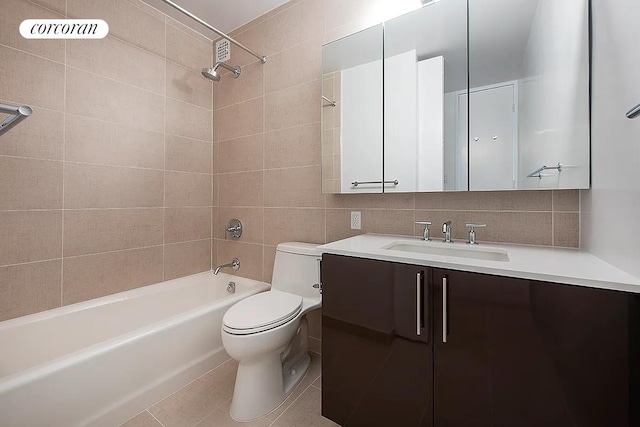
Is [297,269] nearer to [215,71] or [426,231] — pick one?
[426,231]

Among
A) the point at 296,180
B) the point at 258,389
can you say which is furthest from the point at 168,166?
the point at 258,389

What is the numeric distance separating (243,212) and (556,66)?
80.8 inches

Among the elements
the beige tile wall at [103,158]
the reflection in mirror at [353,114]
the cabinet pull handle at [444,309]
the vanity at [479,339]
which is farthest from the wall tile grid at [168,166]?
the cabinet pull handle at [444,309]

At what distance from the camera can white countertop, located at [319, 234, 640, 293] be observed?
710 millimetres

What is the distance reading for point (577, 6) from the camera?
3.46 feet

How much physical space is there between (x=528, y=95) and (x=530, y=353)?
3.45 ft

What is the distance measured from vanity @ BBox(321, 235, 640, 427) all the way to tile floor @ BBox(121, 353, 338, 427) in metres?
0.23

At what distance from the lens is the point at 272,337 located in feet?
4.19

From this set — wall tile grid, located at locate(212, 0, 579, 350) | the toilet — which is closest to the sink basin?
wall tile grid, located at locate(212, 0, 579, 350)

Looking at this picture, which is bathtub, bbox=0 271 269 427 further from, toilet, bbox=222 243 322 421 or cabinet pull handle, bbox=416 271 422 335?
cabinet pull handle, bbox=416 271 422 335

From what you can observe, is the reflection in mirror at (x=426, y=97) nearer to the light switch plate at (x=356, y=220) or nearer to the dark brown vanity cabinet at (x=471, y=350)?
the light switch plate at (x=356, y=220)

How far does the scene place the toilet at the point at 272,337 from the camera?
125 cm

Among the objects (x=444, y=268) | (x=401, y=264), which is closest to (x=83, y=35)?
(x=401, y=264)

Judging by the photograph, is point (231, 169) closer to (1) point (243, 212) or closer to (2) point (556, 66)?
(1) point (243, 212)
